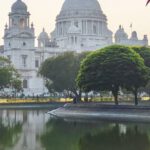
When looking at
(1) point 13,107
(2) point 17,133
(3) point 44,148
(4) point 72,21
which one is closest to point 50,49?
(4) point 72,21

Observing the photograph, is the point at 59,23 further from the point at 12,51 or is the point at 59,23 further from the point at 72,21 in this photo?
the point at 12,51

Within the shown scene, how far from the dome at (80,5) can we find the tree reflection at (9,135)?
125 meters

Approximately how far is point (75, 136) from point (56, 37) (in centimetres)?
13238

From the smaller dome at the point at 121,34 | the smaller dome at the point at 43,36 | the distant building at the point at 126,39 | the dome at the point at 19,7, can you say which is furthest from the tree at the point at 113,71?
the smaller dome at the point at 121,34

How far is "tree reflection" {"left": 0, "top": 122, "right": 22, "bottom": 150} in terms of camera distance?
110ft

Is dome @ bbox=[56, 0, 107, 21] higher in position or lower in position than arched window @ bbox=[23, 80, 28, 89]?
higher

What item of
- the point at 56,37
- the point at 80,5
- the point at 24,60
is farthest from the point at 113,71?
the point at 80,5

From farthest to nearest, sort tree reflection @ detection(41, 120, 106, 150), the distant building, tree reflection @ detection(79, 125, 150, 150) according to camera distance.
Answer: the distant building < tree reflection @ detection(41, 120, 106, 150) < tree reflection @ detection(79, 125, 150, 150)

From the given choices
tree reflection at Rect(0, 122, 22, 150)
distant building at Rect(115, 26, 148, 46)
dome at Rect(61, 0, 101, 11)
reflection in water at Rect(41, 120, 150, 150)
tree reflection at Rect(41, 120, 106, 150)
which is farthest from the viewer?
distant building at Rect(115, 26, 148, 46)

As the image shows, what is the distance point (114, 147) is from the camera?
105 ft

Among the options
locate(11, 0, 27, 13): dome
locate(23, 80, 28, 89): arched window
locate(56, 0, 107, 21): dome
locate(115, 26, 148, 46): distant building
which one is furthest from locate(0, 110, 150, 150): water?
locate(115, 26, 148, 46): distant building

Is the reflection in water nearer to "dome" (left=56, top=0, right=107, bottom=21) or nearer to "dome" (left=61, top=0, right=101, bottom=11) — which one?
"dome" (left=56, top=0, right=107, bottom=21)

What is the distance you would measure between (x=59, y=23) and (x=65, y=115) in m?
114

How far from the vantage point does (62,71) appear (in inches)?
3615
